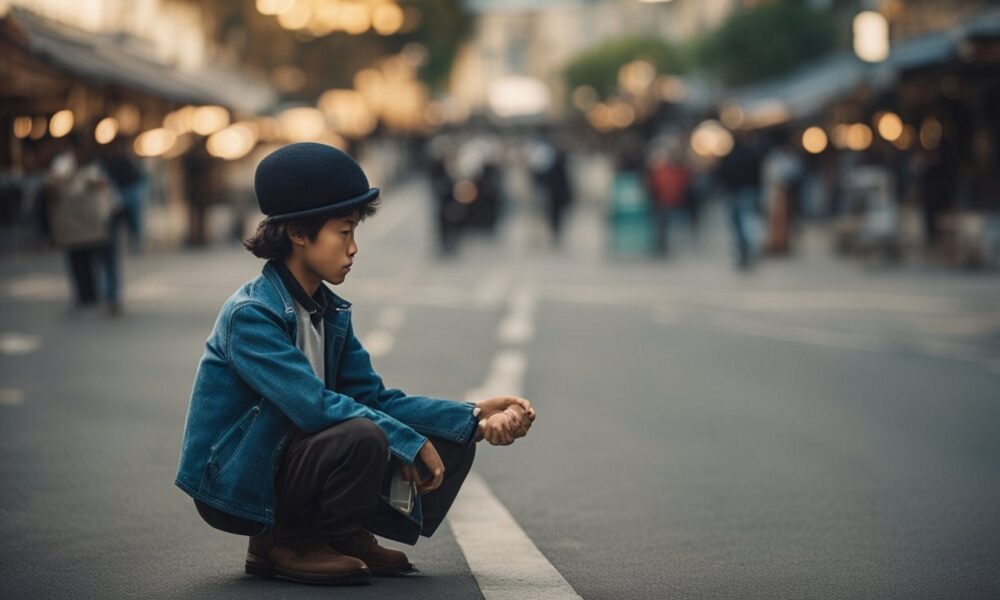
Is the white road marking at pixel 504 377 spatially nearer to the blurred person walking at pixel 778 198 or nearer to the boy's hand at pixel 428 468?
the boy's hand at pixel 428 468

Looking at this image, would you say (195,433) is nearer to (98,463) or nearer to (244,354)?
(244,354)

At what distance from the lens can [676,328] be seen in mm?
16969

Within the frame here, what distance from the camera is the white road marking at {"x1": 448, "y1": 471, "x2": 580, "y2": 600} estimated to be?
539cm

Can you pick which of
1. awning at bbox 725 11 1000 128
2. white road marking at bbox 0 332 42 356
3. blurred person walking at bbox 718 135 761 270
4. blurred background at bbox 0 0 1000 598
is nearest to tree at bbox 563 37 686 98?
awning at bbox 725 11 1000 128

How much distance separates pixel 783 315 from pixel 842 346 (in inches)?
135

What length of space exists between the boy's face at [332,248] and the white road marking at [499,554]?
1.01m

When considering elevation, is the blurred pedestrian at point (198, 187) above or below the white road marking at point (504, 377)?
above

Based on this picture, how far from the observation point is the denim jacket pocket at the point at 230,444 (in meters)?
5.06

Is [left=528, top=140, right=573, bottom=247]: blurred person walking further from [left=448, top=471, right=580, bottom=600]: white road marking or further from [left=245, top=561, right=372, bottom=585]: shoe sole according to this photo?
[left=245, top=561, right=372, bottom=585]: shoe sole

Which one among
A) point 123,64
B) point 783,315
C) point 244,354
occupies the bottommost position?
point 783,315

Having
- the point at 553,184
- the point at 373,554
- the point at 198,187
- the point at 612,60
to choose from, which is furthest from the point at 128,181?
the point at 612,60

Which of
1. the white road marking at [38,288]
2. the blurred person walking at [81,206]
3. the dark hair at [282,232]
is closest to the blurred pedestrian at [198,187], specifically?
the white road marking at [38,288]

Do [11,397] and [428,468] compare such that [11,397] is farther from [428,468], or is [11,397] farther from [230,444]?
[428,468]

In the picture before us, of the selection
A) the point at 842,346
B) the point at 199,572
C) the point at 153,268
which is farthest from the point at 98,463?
the point at 153,268
